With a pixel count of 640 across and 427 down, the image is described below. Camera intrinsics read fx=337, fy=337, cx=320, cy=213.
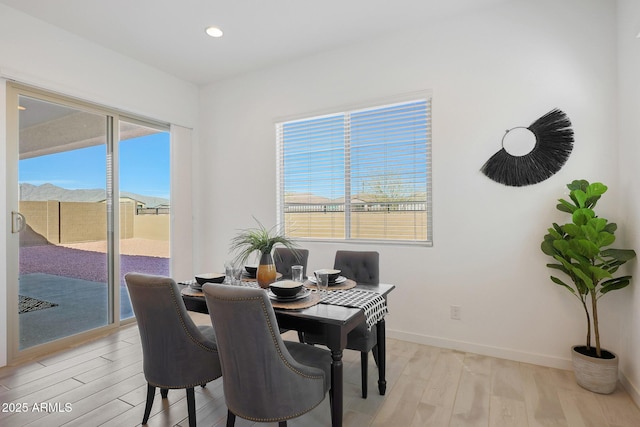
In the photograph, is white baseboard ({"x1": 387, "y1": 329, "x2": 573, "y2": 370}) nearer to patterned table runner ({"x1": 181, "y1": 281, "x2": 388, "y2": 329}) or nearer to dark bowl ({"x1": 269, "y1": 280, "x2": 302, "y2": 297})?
patterned table runner ({"x1": 181, "y1": 281, "x2": 388, "y2": 329})

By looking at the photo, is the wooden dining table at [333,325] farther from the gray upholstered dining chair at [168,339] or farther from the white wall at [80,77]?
the white wall at [80,77]

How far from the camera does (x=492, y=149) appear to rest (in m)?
2.92

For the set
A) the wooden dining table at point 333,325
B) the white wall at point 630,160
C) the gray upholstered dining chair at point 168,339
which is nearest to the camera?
the wooden dining table at point 333,325

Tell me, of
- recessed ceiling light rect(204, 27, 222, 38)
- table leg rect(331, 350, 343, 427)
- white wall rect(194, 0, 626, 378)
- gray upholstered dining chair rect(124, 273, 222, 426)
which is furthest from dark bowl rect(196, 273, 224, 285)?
recessed ceiling light rect(204, 27, 222, 38)

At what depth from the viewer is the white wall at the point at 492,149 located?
A: 2.62m

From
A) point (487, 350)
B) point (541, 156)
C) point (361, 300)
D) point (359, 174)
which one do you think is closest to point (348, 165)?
point (359, 174)

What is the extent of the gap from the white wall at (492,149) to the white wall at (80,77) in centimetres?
187

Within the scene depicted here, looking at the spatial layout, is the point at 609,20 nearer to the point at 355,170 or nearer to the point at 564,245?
the point at 564,245

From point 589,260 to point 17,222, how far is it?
14.9ft

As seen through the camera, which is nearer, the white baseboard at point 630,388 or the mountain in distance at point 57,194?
the white baseboard at point 630,388

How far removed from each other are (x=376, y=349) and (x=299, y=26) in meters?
2.94

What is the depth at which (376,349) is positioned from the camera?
2.47 metres

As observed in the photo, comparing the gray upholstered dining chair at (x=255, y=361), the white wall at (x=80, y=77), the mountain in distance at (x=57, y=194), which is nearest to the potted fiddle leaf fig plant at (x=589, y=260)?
the gray upholstered dining chair at (x=255, y=361)

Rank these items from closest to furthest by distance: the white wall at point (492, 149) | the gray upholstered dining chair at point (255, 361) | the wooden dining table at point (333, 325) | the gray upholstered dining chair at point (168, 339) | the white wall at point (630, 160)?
1. the gray upholstered dining chair at point (255, 361)
2. the wooden dining table at point (333, 325)
3. the gray upholstered dining chair at point (168, 339)
4. the white wall at point (630, 160)
5. the white wall at point (492, 149)
